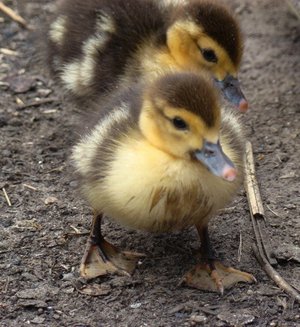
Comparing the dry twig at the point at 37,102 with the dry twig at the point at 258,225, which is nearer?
the dry twig at the point at 258,225

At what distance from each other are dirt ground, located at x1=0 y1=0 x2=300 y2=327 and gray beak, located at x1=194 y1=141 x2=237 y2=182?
45cm

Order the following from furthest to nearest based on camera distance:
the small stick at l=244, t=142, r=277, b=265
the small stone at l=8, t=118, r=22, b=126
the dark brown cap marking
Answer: the small stone at l=8, t=118, r=22, b=126, the dark brown cap marking, the small stick at l=244, t=142, r=277, b=265

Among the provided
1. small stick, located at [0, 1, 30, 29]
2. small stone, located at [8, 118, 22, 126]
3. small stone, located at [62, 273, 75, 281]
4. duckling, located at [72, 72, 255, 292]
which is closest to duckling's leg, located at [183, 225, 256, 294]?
duckling, located at [72, 72, 255, 292]

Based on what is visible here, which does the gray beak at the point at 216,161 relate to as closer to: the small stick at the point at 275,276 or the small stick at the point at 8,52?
the small stick at the point at 275,276

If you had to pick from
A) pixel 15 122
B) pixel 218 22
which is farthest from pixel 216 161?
pixel 15 122

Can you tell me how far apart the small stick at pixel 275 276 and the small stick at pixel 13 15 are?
7.74 feet

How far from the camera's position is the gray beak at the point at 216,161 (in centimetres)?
232

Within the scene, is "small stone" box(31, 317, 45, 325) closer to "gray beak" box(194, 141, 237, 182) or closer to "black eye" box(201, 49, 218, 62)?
"gray beak" box(194, 141, 237, 182)

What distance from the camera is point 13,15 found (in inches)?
184

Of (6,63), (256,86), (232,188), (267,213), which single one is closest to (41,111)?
(6,63)

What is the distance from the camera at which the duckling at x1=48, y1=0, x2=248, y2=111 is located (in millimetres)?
3104

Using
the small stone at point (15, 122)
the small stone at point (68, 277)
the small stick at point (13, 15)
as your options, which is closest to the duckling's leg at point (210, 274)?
the small stone at point (68, 277)

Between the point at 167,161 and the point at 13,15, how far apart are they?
2.55 meters

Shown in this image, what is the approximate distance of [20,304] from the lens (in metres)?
2.53
